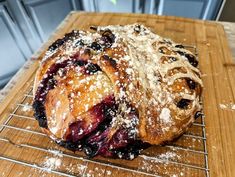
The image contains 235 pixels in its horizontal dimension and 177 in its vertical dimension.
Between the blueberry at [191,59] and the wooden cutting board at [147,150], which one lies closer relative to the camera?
the wooden cutting board at [147,150]

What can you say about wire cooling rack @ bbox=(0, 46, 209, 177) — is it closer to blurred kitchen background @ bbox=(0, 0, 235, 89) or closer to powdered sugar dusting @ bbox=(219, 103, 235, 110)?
powdered sugar dusting @ bbox=(219, 103, 235, 110)

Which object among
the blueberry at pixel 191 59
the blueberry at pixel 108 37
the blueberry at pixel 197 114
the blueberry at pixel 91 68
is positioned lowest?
the blueberry at pixel 197 114

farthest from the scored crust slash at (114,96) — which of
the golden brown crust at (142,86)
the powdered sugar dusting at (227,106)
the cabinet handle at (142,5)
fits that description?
the cabinet handle at (142,5)

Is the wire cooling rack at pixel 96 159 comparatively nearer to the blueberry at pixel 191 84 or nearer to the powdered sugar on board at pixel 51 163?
the powdered sugar on board at pixel 51 163

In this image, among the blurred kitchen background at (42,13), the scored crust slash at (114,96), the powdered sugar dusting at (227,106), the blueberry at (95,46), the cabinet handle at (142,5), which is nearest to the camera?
the scored crust slash at (114,96)

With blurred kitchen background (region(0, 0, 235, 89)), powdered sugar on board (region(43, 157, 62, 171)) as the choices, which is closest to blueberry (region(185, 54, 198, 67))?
powdered sugar on board (region(43, 157, 62, 171))

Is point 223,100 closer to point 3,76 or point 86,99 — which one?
point 86,99

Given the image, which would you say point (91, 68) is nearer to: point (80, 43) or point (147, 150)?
point (80, 43)
